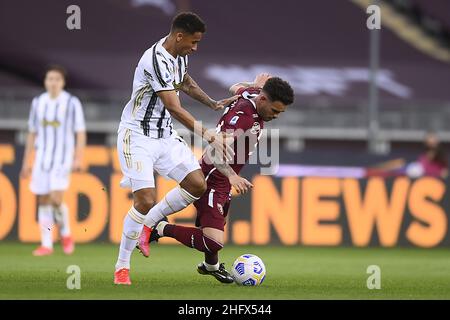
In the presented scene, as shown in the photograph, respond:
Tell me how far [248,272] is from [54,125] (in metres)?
5.27

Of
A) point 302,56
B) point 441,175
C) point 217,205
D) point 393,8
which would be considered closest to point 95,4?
point 302,56

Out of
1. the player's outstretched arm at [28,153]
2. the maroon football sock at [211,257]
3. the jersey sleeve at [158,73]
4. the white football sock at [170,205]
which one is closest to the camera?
the jersey sleeve at [158,73]

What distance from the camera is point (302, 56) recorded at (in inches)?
1200

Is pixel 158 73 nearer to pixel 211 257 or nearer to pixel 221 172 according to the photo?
pixel 221 172

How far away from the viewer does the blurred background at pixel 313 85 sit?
16.6 meters

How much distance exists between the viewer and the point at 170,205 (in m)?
9.85

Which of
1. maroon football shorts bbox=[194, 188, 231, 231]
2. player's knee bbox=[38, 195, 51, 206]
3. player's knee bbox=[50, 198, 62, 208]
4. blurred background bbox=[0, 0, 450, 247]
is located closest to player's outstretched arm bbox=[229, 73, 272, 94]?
maroon football shorts bbox=[194, 188, 231, 231]

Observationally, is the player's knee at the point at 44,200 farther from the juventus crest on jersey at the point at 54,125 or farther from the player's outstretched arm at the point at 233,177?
the player's outstretched arm at the point at 233,177

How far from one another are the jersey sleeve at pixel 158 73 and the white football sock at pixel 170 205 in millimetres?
1013

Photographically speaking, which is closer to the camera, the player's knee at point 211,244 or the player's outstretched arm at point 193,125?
the player's outstretched arm at point 193,125

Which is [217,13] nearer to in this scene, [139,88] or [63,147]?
[63,147]

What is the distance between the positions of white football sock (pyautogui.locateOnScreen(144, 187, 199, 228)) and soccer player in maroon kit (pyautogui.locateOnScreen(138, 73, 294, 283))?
Answer: 8cm

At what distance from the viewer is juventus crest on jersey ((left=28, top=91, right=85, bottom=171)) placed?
1409 cm

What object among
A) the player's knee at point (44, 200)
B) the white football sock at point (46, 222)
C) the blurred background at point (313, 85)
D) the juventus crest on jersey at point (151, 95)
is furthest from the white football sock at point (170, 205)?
the blurred background at point (313, 85)
